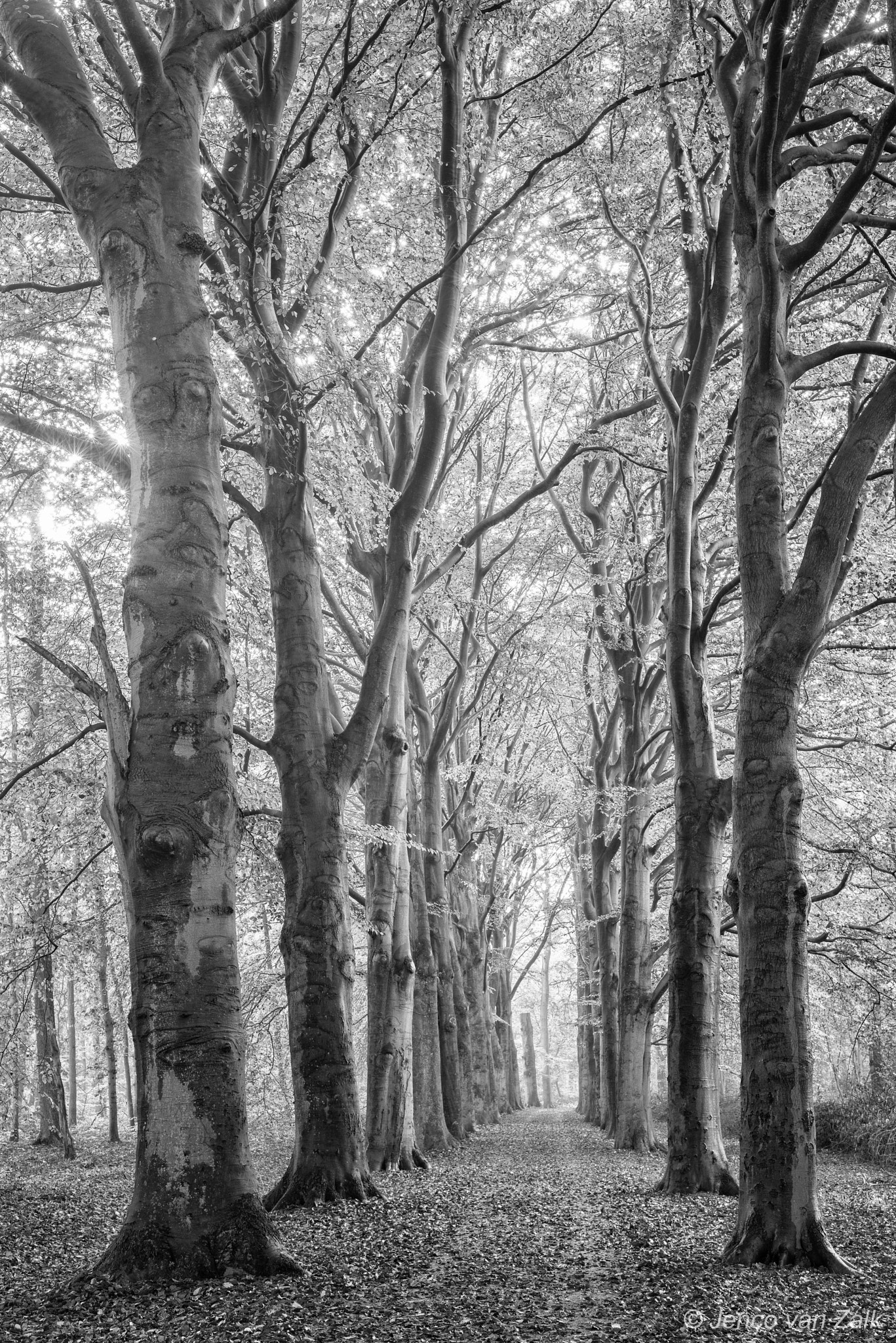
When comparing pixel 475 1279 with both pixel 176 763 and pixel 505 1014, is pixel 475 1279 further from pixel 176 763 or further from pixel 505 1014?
pixel 505 1014

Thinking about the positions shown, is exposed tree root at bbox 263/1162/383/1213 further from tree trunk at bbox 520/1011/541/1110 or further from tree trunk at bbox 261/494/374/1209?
tree trunk at bbox 520/1011/541/1110

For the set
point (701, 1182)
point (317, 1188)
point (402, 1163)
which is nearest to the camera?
point (317, 1188)

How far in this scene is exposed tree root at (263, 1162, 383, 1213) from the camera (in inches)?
326

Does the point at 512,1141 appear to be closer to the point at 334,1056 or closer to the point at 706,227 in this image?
the point at 334,1056

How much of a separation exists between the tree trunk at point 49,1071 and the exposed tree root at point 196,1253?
402 inches

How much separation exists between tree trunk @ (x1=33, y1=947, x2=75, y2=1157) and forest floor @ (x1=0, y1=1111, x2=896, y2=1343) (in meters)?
6.12

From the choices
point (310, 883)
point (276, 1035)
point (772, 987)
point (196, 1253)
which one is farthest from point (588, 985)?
point (196, 1253)

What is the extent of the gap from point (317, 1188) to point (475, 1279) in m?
3.26

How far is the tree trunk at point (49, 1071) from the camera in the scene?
53.3 feet

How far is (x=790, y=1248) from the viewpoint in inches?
220

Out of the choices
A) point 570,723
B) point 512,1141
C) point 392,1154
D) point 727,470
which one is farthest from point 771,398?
point 570,723

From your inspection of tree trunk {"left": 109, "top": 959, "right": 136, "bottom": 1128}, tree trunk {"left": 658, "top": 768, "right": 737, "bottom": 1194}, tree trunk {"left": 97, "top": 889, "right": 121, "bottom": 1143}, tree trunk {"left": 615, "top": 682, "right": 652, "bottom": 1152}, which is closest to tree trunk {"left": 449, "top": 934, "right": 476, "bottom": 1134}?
tree trunk {"left": 615, "top": 682, "right": 652, "bottom": 1152}

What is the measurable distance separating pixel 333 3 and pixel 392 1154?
13.2 meters

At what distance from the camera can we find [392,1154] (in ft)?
38.7
